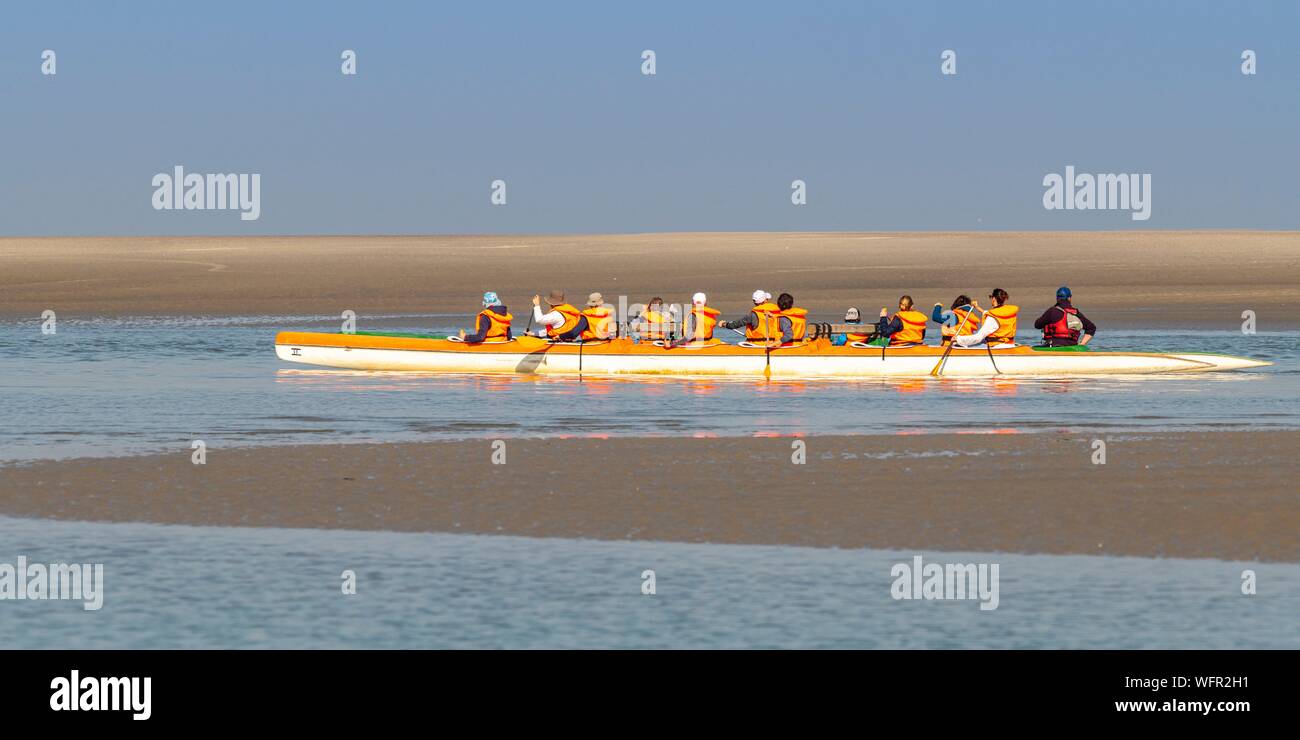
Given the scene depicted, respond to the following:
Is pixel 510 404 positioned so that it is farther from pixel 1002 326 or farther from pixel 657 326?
pixel 1002 326

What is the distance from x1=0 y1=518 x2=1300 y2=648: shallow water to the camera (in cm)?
1150

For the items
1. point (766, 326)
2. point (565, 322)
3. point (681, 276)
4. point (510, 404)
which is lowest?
point (510, 404)

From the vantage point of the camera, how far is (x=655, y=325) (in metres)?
33.0

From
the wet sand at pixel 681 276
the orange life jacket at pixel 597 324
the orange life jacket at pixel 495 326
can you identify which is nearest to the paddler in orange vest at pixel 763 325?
the orange life jacket at pixel 597 324

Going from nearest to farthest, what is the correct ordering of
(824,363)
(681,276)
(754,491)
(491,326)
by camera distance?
1. (754,491)
2. (824,363)
3. (491,326)
4. (681,276)

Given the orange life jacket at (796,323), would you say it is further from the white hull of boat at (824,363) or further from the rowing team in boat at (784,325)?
the white hull of boat at (824,363)

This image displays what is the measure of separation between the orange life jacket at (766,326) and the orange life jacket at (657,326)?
1635 millimetres

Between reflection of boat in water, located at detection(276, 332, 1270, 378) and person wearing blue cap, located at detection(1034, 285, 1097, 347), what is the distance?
332 millimetres

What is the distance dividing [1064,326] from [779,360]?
5220mm

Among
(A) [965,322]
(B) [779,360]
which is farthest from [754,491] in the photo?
(A) [965,322]

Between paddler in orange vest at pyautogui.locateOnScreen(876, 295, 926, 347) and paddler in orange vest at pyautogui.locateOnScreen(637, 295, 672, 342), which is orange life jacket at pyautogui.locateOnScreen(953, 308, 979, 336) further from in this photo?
paddler in orange vest at pyautogui.locateOnScreen(637, 295, 672, 342)

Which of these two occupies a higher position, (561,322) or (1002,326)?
(561,322)
